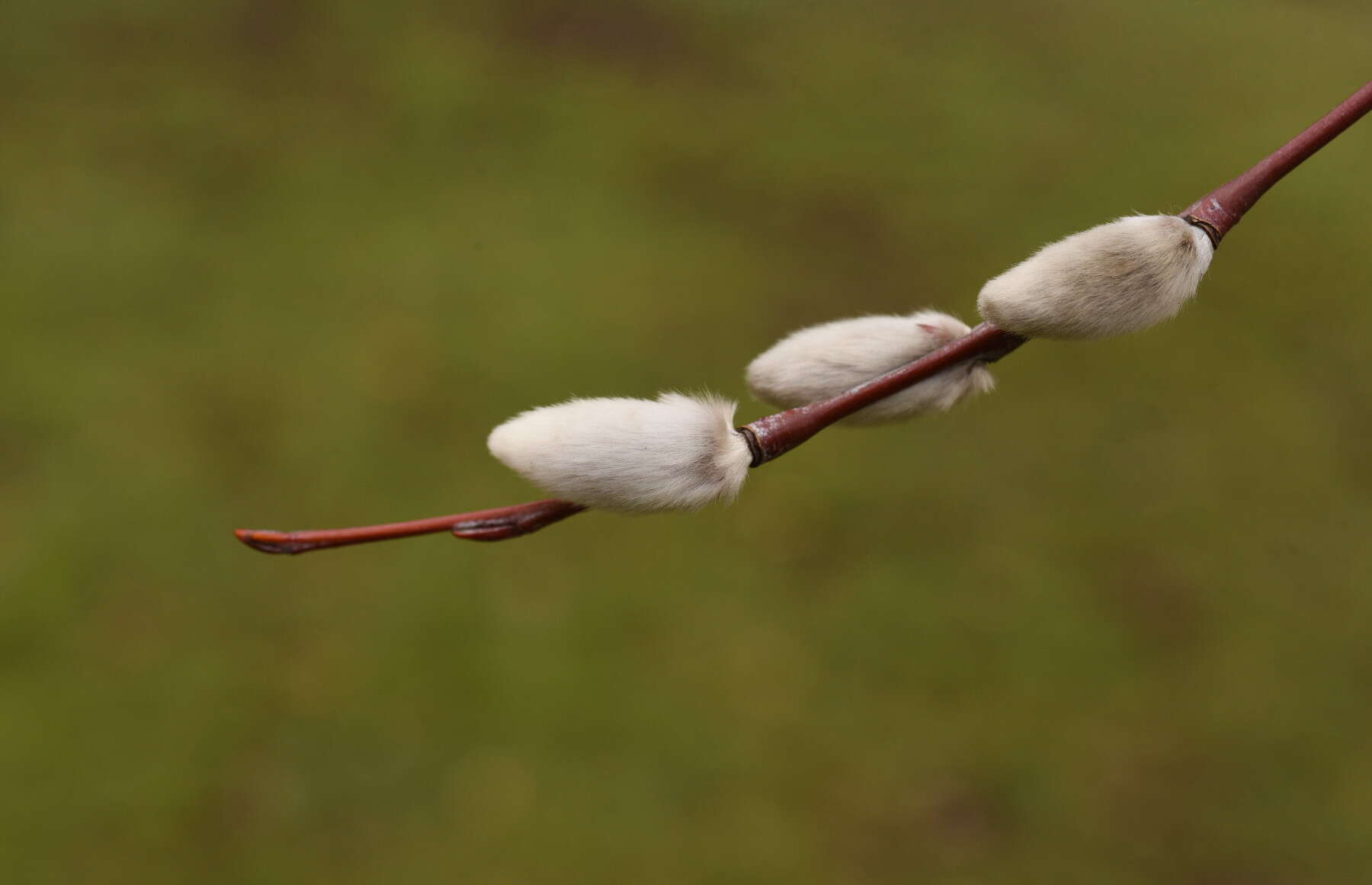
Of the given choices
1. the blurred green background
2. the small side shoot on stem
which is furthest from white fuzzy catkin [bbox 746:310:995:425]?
the blurred green background

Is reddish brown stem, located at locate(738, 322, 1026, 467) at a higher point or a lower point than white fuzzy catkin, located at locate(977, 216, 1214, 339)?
lower

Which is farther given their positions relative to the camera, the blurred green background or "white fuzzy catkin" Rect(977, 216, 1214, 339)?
the blurred green background

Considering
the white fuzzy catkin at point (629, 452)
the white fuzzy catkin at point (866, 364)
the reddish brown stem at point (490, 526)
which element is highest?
the white fuzzy catkin at point (866, 364)

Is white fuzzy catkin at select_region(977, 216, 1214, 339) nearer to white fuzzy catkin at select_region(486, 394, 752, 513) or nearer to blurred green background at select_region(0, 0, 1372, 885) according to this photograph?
white fuzzy catkin at select_region(486, 394, 752, 513)

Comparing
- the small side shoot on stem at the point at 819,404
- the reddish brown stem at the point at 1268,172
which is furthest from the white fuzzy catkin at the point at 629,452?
the reddish brown stem at the point at 1268,172

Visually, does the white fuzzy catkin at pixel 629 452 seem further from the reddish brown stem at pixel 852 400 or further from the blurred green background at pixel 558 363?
the blurred green background at pixel 558 363

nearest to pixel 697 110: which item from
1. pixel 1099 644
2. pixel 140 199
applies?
pixel 140 199
